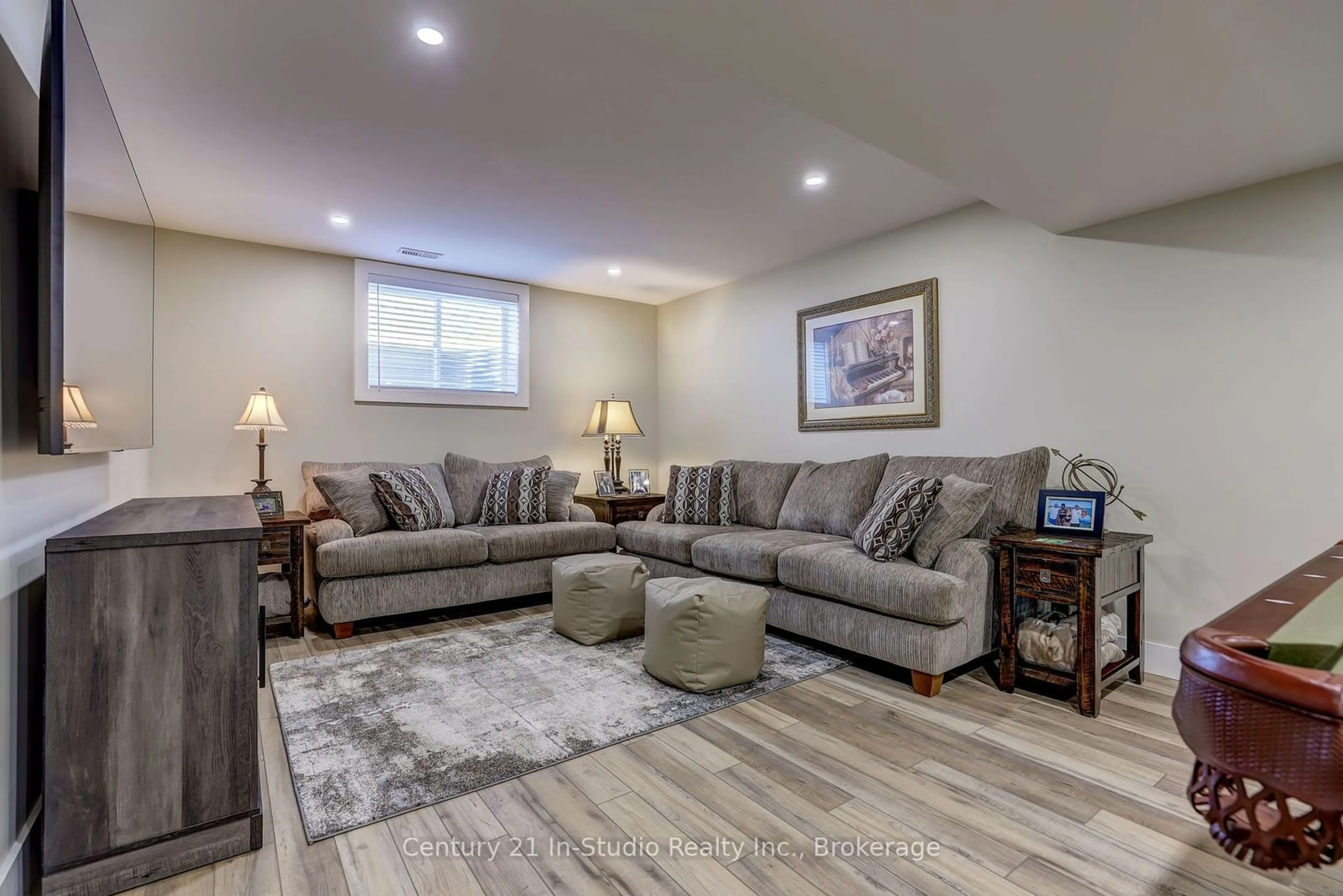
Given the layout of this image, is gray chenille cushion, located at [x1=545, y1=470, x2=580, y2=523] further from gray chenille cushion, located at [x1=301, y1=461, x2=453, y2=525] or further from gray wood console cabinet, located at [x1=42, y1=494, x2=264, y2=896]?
gray wood console cabinet, located at [x1=42, y1=494, x2=264, y2=896]

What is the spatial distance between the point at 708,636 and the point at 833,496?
5.03 ft

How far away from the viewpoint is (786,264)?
184 inches

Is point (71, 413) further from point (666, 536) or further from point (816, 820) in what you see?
point (666, 536)

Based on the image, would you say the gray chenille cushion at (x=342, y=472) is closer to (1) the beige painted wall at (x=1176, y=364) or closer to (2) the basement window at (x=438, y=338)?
(2) the basement window at (x=438, y=338)

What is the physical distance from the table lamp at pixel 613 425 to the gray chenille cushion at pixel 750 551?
5.47ft

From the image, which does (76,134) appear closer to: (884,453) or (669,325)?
(884,453)

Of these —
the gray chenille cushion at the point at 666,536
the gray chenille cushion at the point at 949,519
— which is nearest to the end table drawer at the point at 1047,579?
A: the gray chenille cushion at the point at 949,519

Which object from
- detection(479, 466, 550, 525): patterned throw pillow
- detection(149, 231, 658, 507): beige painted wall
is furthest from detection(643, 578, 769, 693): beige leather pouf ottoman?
detection(149, 231, 658, 507): beige painted wall

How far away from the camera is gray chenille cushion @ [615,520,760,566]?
392cm

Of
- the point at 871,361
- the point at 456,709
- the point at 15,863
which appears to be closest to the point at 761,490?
the point at 871,361

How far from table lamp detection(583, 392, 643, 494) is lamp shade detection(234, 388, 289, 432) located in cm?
223

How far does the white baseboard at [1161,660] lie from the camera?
280 centimetres

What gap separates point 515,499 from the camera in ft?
14.3

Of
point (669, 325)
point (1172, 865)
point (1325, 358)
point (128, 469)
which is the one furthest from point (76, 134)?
point (669, 325)
